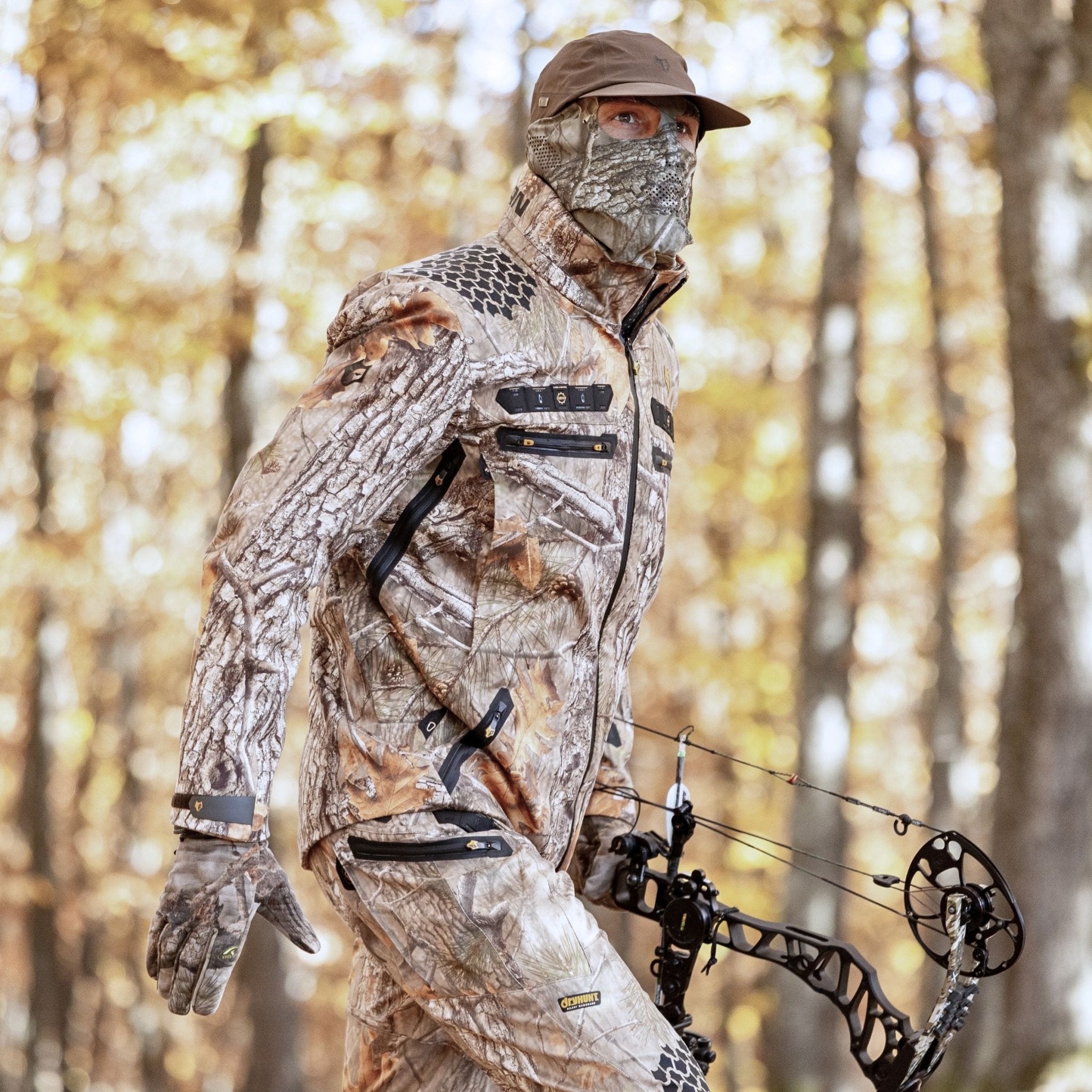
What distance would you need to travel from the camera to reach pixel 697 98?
330 cm

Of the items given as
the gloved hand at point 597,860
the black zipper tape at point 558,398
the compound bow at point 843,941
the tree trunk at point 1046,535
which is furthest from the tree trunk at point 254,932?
the black zipper tape at point 558,398

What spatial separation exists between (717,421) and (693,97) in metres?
13.0

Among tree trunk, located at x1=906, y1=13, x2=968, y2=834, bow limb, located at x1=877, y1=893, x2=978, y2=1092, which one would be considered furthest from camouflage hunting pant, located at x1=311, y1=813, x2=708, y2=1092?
tree trunk, located at x1=906, y1=13, x2=968, y2=834

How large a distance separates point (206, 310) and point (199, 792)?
303 inches

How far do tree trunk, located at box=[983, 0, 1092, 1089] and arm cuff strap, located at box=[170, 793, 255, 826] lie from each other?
511 cm

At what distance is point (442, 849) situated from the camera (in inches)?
111

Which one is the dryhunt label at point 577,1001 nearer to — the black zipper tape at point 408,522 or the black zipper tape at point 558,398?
the black zipper tape at point 408,522

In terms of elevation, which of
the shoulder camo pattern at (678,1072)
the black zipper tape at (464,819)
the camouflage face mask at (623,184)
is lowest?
the shoulder camo pattern at (678,1072)

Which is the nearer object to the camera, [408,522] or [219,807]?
[219,807]

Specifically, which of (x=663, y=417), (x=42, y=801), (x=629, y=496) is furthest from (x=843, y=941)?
(x=42, y=801)

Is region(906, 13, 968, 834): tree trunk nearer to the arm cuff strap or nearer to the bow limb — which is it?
the bow limb

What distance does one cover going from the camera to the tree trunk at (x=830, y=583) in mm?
10188

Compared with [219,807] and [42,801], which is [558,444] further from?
[42,801]

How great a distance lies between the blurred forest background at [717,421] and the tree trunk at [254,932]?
3cm
